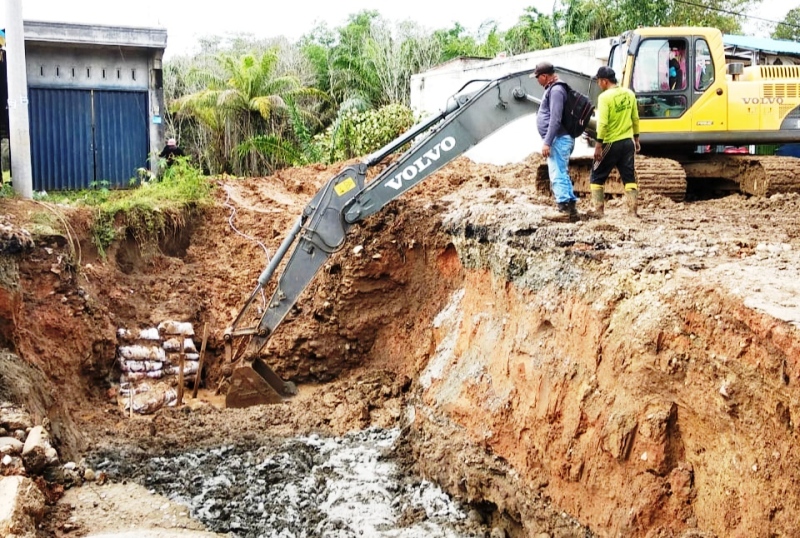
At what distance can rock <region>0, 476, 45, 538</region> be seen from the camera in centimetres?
519

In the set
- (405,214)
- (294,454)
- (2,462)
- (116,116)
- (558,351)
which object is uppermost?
(116,116)

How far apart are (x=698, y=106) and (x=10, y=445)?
8644 mm

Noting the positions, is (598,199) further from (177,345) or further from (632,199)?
(177,345)

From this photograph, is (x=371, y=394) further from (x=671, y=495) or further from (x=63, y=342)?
(x=671, y=495)

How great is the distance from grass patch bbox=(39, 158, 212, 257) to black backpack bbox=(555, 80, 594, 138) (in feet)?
18.3

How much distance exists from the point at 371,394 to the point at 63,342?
336cm

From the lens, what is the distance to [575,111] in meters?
8.27

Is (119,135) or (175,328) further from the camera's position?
(119,135)

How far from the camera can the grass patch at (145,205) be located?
1018 centimetres

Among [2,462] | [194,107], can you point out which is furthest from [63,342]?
[194,107]

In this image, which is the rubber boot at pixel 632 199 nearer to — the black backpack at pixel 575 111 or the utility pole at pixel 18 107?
the black backpack at pixel 575 111

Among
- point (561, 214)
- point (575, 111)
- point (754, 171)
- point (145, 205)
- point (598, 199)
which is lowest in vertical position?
point (145, 205)

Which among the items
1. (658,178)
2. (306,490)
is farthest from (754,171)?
(306,490)

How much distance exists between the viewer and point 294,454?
7848 millimetres
